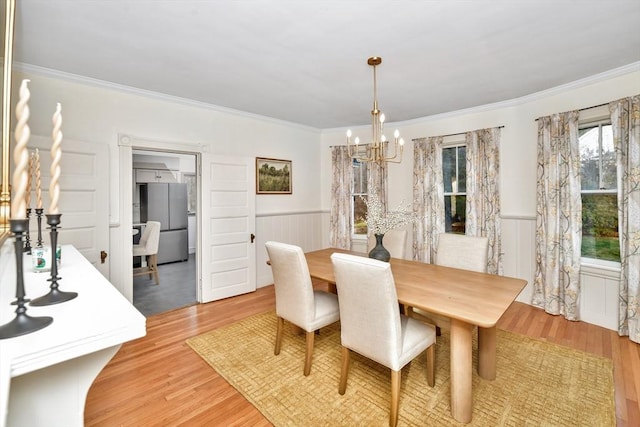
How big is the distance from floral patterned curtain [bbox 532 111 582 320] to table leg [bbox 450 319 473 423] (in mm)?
2257

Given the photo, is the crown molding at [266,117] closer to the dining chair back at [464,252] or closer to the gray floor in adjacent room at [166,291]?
the dining chair back at [464,252]

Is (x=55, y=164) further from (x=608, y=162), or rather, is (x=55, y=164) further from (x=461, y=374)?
(x=608, y=162)

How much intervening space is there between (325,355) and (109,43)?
3.07m

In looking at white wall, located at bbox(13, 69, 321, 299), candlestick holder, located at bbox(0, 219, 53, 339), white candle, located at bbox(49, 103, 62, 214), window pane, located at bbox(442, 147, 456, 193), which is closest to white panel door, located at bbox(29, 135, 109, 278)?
white wall, located at bbox(13, 69, 321, 299)

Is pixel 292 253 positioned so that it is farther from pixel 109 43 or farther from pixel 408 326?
pixel 109 43

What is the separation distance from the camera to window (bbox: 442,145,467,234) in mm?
4155

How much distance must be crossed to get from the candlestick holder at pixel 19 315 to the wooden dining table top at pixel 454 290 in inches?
65.5

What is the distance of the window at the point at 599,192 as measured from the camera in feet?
9.98

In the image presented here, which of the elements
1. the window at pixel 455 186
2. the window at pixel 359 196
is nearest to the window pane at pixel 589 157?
the window at pixel 455 186

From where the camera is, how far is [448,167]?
14.0ft

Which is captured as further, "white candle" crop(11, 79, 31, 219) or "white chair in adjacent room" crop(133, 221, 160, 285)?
"white chair in adjacent room" crop(133, 221, 160, 285)

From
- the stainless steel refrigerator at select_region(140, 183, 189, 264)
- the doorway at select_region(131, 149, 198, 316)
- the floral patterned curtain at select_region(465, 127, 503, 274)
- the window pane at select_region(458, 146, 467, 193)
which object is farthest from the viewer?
the stainless steel refrigerator at select_region(140, 183, 189, 264)

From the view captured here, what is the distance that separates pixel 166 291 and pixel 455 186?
4.46 m

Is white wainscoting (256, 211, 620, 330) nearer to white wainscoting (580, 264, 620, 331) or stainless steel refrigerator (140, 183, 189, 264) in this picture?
white wainscoting (580, 264, 620, 331)
